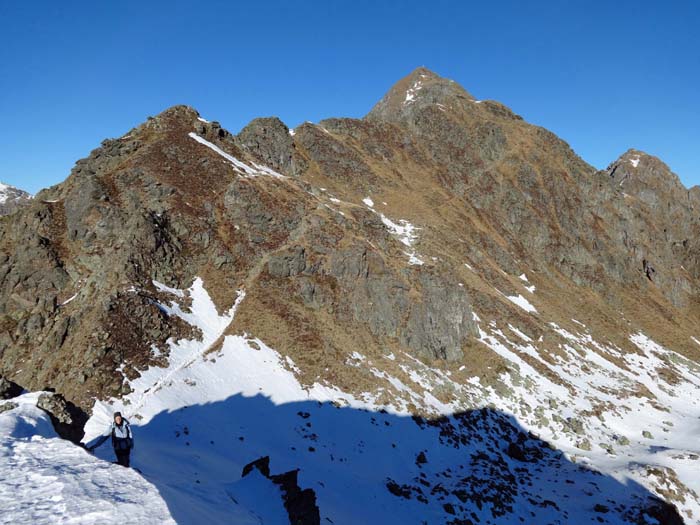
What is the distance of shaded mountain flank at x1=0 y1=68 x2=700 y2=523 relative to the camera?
1111 inches

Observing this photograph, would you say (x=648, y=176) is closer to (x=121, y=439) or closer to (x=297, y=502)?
(x=297, y=502)

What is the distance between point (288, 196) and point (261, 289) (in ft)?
54.1

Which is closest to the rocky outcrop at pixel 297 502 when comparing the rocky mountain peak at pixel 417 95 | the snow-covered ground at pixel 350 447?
the snow-covered ground at pixel 350 447

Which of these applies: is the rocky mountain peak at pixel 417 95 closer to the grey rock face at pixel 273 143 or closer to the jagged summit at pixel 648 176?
the grey rock face at pixel 273 143

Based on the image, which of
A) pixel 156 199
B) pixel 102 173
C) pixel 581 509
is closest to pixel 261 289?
pixel 156 199

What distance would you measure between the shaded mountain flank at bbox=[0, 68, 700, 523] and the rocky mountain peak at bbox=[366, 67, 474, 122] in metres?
43.9

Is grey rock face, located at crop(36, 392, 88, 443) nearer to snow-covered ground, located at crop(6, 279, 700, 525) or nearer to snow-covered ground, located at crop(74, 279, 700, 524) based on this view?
snow-covered ground, located at crop(6, 279, 700, 525)

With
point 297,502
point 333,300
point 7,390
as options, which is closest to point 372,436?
point 297,502

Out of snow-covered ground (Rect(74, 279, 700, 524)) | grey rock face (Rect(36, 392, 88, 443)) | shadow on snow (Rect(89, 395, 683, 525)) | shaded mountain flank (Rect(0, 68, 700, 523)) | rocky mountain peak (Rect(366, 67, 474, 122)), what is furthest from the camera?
rocky mountain peak (Rect(366, 67, 474, 122))

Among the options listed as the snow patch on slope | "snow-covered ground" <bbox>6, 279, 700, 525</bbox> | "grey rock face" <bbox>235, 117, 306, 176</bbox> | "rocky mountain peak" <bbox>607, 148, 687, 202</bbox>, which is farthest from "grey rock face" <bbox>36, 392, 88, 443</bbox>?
"rocky mountain peak" <bbox>607, 148, 687, 202</bbox>

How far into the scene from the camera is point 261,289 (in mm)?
36531

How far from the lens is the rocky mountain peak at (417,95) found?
366 feet

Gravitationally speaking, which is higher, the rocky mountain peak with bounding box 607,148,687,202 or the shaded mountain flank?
the rocky mountain peak with bounding box 607,148,687,202

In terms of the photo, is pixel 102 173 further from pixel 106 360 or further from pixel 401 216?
pixel 401 216
